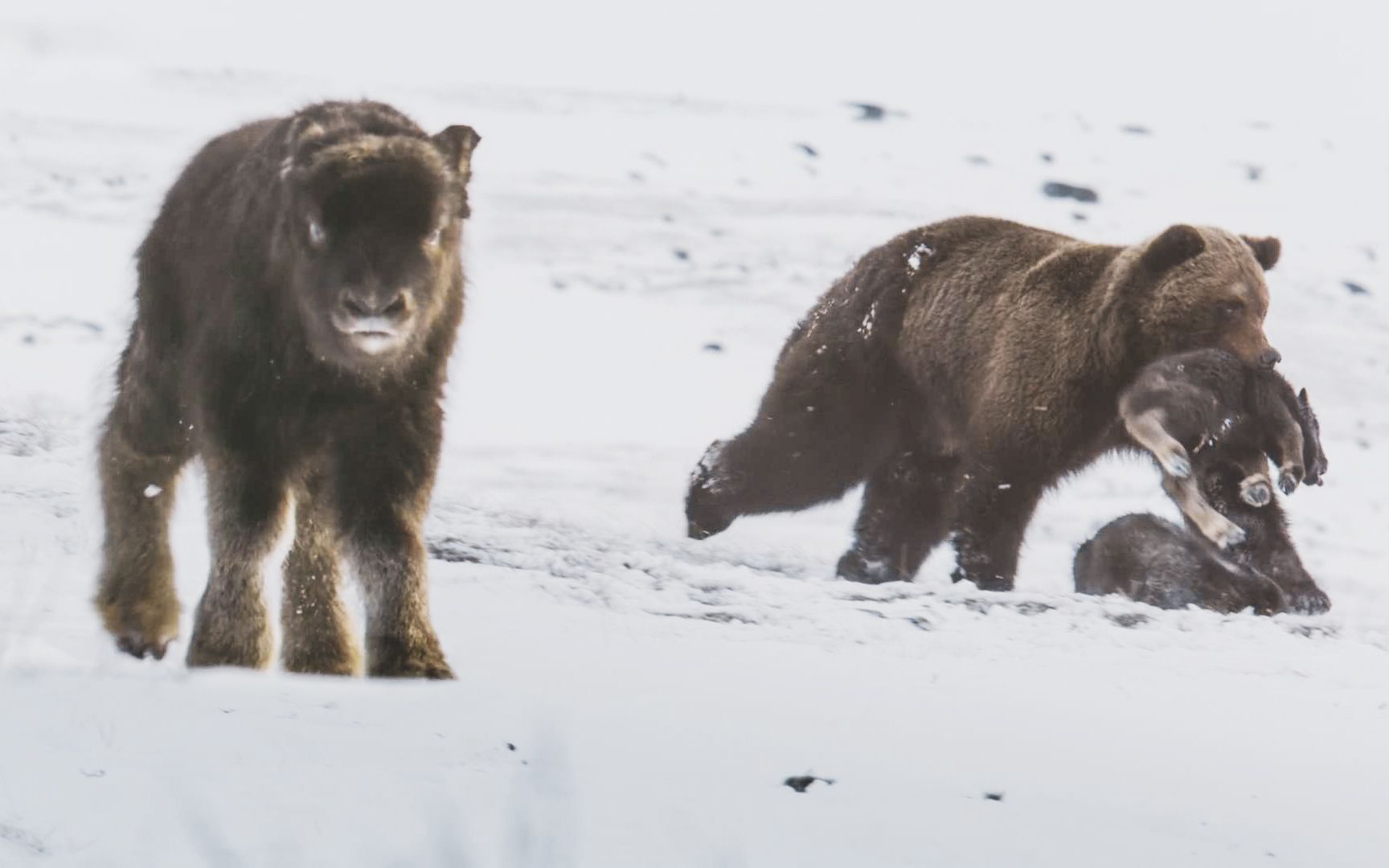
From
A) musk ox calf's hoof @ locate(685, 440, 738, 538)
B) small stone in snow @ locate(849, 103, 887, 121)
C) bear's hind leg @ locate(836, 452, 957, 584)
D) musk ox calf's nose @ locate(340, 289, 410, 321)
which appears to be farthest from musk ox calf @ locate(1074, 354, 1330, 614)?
small stone in snow @ locate(849, 103, 887, 121)

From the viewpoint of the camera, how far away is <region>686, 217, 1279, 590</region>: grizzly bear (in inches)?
363

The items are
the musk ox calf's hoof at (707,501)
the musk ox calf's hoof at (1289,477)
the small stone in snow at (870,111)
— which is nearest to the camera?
the musk ox calf's hoof at (1289,477)

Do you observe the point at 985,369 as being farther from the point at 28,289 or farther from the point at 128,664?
the point at 28,289

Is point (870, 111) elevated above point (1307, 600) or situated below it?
below

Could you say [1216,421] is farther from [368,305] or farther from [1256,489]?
[368,305]

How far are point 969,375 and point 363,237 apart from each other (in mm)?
5036

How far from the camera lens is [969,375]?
9633mm

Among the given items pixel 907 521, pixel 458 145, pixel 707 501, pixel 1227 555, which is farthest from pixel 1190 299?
pixel 458 145

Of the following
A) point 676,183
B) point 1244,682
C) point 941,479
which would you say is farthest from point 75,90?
point 1244,682

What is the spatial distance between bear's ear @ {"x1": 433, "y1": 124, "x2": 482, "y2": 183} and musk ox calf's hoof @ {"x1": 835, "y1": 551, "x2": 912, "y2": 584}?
496cm

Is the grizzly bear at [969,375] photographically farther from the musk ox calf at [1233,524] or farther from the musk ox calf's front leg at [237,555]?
the musk ox calf's front leg at [237,555]

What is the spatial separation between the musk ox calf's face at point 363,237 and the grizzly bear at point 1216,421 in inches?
179

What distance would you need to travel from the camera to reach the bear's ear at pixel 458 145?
5415 mm

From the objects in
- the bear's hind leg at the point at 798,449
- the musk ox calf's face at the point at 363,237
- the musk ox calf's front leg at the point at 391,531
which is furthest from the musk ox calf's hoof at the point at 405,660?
the bear's hind leg at the point at 798,449
